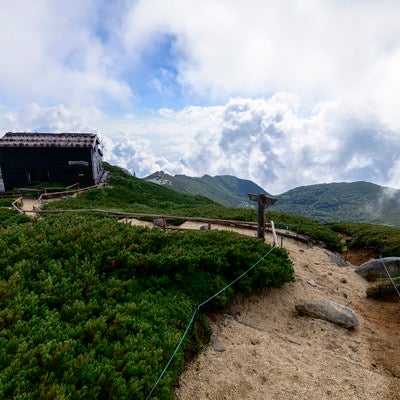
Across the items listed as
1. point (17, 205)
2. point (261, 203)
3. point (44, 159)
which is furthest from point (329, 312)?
point (44, 159)

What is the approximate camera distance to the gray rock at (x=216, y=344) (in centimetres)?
655

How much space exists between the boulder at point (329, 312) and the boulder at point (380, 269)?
5901mm

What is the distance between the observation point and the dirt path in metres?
5.57

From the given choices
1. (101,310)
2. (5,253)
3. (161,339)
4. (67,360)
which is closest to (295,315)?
(161,339)

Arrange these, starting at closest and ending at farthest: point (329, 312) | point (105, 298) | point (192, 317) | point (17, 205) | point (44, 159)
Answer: point (105, 298) → point (192, 317) → point (329, 312) → point (17, 205) → point (44, 159)

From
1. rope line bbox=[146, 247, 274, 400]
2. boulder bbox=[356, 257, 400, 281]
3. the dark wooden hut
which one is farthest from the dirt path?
the dark wooden hut

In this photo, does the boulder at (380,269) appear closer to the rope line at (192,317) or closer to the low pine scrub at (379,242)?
the low pine scrub at (379,242)

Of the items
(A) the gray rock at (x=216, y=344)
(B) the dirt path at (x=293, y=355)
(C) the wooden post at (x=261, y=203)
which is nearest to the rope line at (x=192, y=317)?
(B) the dirt path at (x=293, y=355)

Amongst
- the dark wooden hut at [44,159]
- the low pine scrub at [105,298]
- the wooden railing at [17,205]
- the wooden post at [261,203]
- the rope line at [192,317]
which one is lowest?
the rope line at [192,317]

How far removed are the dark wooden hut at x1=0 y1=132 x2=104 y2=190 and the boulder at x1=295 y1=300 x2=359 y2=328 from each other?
35972 mm

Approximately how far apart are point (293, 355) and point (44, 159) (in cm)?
3973

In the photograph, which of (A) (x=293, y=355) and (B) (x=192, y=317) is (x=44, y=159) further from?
(A) (x=293, y=355)

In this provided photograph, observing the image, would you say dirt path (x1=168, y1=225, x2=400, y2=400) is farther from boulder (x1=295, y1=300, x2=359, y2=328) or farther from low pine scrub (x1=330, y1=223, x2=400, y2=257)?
low pine scrub (x1=330, y1=223, x2=400, y2=257)

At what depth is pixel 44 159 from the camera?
121 feet
